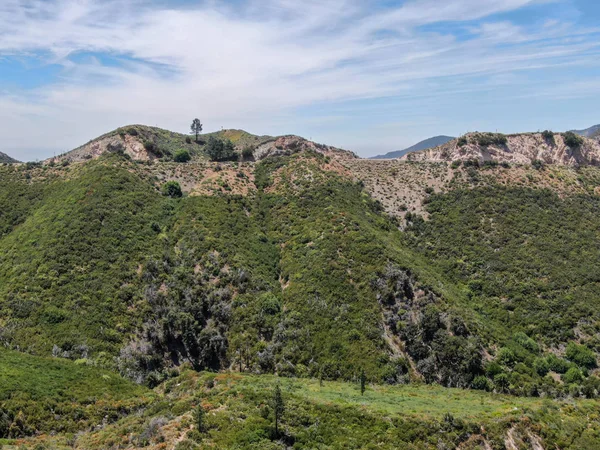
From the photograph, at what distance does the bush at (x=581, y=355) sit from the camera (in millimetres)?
40188

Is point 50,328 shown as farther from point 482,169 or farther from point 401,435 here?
point 482,169

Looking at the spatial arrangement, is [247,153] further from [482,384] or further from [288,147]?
[482,384]

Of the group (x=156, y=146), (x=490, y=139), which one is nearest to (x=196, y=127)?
(x=156, y=146)

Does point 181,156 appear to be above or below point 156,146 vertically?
below

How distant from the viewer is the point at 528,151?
101375mm

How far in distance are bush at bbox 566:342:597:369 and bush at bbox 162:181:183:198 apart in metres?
60.3

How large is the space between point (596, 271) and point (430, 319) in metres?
27.5

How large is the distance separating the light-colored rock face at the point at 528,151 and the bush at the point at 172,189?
6684 centimetres

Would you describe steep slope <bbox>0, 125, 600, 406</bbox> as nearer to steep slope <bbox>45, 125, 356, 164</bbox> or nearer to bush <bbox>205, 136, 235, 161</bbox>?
bush <bbox>205, 136, 235, 161</bbox>

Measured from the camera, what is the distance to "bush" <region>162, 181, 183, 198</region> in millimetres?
69875

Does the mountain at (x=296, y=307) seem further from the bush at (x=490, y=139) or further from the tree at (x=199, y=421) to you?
the bush at (x=490, y=139)

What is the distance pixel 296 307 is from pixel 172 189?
3622cm

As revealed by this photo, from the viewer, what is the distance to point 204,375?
3425cm

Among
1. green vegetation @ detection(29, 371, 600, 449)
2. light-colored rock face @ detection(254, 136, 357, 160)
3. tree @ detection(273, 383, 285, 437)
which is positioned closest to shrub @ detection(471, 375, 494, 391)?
green vegetation @ detection(29, 371, 600, 449)
